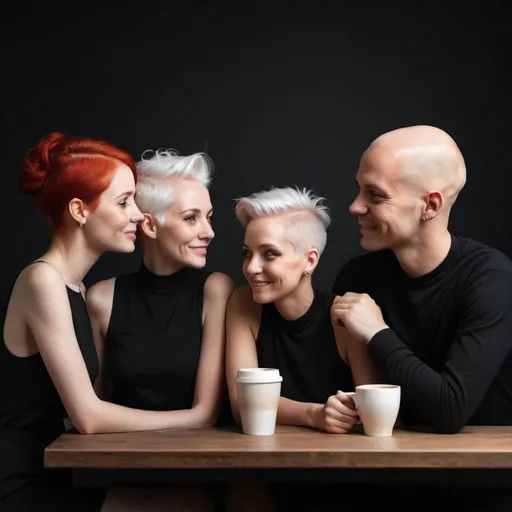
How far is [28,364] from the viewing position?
278 cm

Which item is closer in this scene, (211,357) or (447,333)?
(447,333)

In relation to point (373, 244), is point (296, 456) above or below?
below

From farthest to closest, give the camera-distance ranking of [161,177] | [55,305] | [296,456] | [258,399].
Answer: [161,177] → [55,305] → [258,399] → [296,456]

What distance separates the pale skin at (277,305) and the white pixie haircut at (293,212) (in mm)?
25

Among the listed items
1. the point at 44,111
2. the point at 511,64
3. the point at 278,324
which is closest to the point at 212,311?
the point at 278,324

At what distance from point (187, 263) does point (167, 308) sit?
0.46 ft

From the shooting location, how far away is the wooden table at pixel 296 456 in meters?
2.34

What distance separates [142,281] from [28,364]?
425 mm

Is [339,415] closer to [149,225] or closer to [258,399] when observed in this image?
[258,399]

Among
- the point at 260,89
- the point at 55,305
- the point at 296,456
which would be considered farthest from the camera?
the point at 260,89

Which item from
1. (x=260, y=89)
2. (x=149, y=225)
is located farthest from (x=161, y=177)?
(x=260, y=89)

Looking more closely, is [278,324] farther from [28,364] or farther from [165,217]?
[28,364]

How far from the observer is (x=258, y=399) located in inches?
101

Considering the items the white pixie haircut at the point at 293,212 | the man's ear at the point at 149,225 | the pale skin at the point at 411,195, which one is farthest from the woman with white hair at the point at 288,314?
the man's ear at the point at 149,225
